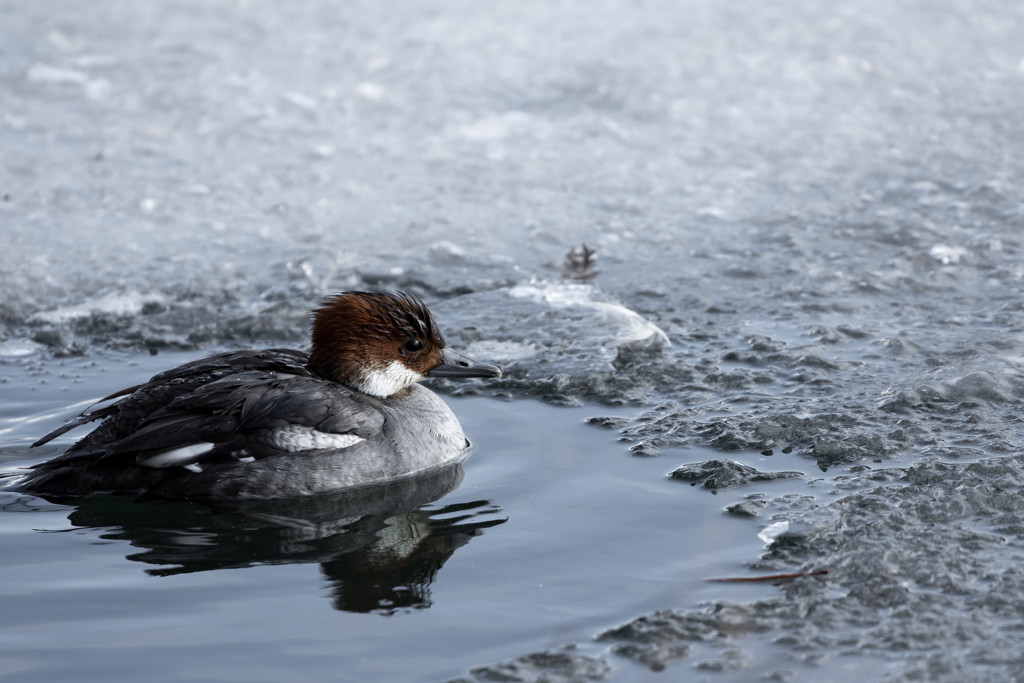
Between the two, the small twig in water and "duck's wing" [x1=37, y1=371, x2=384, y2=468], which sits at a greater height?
"duck's wing" [x1=37, y1=371, x2=384, y2=468]

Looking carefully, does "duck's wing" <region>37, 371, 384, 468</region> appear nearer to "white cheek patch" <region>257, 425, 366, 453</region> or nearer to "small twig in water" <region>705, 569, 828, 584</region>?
"white cheek patch" <region>257, 425, 366, 453</region>

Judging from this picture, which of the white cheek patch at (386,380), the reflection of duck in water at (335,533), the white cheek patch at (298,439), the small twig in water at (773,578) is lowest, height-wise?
the small twig in water at (773,578)

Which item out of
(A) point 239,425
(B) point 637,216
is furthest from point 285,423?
(B) point 637,216

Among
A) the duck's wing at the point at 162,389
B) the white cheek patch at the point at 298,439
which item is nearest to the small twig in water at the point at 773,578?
the white cheek patch at the point at 298,439

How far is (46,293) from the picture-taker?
7465mm

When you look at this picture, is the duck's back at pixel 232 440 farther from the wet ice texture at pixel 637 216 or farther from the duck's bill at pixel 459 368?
the wet ice texture at pixel 637 216

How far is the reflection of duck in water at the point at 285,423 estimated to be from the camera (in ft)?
16.5

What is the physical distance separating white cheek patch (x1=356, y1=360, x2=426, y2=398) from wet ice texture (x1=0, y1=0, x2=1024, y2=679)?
75 cm

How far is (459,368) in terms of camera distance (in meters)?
5.80

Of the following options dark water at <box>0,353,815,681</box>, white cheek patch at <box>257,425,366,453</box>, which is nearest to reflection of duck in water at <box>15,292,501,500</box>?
white cheek patch at <box>257,425,366,453</box>

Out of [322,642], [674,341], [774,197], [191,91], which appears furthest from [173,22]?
[322,642]

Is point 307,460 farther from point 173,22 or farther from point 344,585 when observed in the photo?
point 173,22

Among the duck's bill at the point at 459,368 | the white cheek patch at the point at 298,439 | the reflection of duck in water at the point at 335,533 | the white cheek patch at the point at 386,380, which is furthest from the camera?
the duck's bill at the point at 459,368

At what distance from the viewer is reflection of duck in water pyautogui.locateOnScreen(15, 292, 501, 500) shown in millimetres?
5016
